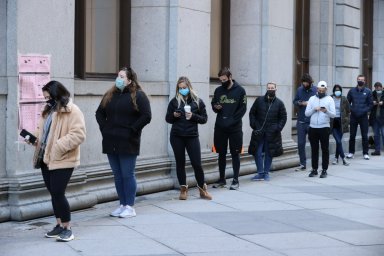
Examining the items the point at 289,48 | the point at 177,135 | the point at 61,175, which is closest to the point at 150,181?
the point at 177,135

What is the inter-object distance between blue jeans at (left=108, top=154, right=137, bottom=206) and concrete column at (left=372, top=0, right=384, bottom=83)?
1769 centimetres

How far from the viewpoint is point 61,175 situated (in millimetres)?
9133

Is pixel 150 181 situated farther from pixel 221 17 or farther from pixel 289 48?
pixel 289 48

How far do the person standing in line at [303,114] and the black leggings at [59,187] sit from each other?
869 centimetres

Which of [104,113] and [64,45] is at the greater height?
[64,45]

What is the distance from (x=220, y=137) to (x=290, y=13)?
5.16 meters

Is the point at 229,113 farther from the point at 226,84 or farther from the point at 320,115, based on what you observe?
A: the point at 320,115

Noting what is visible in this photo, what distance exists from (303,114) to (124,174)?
7363 mm

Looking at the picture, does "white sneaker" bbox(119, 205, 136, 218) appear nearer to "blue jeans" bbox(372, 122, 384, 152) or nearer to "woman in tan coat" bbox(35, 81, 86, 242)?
"woman in tan coat" bbox(35, 81, 86, 242)

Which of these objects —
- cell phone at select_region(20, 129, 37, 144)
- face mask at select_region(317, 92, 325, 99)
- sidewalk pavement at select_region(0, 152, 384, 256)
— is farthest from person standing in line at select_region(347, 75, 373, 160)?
cell phone at select_region(20, 129, 37, 144)

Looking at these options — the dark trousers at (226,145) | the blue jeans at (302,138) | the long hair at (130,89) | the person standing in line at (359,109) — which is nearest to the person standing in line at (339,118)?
the blue jeans at (302,138)

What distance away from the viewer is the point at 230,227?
10391mm

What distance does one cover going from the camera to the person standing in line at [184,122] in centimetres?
1227

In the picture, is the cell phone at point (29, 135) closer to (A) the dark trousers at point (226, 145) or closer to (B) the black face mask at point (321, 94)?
(A) the dark trousers at point (226, 145)
